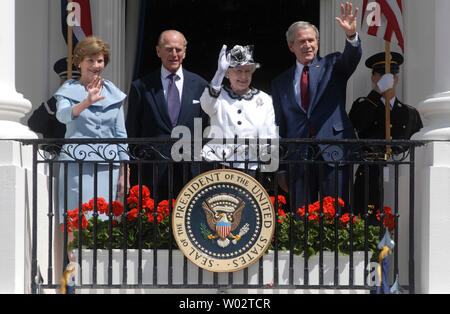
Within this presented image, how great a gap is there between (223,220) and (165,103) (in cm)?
164

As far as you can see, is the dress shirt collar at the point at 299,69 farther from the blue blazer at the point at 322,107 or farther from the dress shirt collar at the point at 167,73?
the dress shirt collar at the point at 167,73

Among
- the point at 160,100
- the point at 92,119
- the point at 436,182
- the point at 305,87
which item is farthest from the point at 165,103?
the point at 436,182

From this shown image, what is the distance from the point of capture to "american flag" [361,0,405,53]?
405 inches

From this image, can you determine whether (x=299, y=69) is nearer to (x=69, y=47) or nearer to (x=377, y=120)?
(x=377, y=120)

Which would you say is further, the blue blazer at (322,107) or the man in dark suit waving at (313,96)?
the blue blazer at (322,107)

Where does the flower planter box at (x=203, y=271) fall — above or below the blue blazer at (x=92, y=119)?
below

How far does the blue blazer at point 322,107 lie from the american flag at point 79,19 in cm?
247

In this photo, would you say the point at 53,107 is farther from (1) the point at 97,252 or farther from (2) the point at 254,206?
(2) the point at 254,206

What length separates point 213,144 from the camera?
8609mm

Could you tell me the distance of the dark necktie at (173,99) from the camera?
31.6 ft

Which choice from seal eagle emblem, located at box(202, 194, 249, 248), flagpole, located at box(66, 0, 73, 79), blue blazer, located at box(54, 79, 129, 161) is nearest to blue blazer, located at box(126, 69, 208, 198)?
blue blazer, located at box(54, 79, 129, 161)

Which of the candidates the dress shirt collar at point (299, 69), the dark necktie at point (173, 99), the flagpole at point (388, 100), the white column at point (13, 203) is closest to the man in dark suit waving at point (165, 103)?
the dark necktie at point (173, 99)

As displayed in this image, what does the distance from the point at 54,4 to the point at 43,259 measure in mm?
3418

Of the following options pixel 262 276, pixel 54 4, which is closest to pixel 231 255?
pixel 262 276
